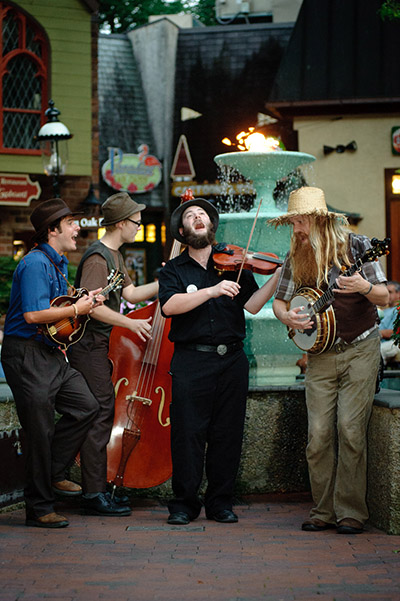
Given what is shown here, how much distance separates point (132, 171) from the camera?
74.2 ft

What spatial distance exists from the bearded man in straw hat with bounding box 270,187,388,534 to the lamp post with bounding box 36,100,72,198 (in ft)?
24.6

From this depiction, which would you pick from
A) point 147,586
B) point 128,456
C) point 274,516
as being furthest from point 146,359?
point 147,586

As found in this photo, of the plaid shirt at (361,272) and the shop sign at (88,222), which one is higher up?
the shop sign at (88,222)

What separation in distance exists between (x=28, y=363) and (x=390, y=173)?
1390cm

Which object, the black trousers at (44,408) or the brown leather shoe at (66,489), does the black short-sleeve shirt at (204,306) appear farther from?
the brown leather shoe at (66,489)

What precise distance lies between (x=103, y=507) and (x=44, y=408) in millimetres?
853

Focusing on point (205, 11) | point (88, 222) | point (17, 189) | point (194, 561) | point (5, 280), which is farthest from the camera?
point (205, 11)

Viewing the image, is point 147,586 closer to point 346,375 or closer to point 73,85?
point 346,375

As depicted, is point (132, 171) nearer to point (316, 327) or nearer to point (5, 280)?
point (5, 280)

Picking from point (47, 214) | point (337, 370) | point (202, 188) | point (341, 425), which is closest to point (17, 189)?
point (202, 188)

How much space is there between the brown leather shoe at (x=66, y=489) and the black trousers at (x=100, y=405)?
81mm

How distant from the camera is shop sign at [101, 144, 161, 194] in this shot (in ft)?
73.6

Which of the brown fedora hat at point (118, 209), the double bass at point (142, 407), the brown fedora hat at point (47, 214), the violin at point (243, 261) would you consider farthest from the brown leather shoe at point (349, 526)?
the brown fedora hat at point (47, 214)

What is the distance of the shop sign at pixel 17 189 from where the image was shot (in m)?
18.6
